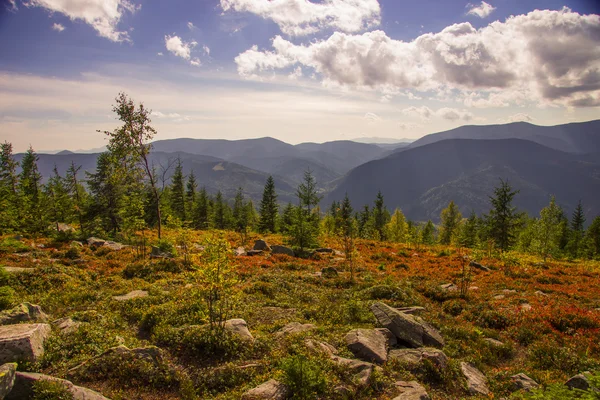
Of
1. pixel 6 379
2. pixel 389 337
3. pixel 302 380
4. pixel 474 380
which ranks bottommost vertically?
pixel 474 380

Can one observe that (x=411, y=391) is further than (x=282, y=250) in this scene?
No

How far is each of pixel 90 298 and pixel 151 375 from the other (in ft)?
27.5

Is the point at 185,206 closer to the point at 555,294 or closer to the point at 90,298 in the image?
Result: the point at 90,298

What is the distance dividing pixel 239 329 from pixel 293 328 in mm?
2130

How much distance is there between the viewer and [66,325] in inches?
409

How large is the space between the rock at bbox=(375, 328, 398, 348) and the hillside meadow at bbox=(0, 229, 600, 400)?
668 mm

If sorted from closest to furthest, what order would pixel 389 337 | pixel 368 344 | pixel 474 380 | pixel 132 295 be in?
pixel 474 380
pixel 368 344
pixel 389 337
pixel 132 295

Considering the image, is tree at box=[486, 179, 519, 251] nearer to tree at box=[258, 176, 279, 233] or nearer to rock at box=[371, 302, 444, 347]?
rock at box=[371, 302, 444, 347]

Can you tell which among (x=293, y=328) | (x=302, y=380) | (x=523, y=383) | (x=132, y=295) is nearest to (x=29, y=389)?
(x=302, y=380)

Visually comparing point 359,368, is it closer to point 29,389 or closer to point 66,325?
point 29,389

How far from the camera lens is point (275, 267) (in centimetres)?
2350

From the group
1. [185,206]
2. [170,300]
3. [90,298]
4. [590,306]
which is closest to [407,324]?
[170,300]

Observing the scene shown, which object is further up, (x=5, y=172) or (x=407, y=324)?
(x=5, y=172)

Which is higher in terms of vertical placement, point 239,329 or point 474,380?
point 239,329
